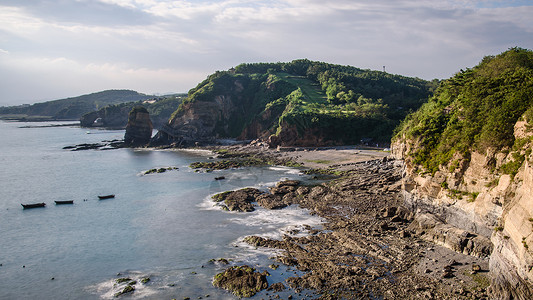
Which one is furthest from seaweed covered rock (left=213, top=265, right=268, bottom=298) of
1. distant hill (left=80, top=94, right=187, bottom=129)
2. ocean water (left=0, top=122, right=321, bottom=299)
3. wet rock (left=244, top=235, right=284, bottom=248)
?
distant hill (left=80, top=94, right=187, bottom=129)

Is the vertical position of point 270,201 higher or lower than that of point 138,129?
lower

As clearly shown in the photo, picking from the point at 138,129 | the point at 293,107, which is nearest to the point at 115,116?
the point at 138,129

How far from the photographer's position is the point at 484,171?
2431 cm

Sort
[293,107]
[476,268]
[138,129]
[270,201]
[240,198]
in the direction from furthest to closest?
[138,129]
[293,107]
[240,198]
[270,201]
[476,268]

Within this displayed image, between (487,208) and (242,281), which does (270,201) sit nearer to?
(242,281)

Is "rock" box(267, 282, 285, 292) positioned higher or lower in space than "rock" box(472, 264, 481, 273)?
lower

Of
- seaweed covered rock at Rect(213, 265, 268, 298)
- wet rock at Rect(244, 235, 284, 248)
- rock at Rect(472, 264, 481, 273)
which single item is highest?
rock at Rect(472, 264, 481, 273)

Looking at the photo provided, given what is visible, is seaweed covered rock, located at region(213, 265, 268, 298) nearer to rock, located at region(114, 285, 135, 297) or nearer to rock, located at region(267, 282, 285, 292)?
rock, located at region(267, 282, 285, 292)

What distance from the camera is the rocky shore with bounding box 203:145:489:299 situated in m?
21.0

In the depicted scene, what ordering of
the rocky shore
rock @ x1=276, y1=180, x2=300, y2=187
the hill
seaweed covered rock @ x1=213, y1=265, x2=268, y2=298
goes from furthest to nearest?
the hill, rock @ x1=276, y1=180, x2=300, y2=187, seaweed covered rock @ x1=213, y1=265, x2=268, y2=298, the rocky shore

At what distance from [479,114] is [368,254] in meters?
13.4

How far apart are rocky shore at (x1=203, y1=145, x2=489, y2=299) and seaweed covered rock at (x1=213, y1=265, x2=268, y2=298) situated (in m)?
0.18

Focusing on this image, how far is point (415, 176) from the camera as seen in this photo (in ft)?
104

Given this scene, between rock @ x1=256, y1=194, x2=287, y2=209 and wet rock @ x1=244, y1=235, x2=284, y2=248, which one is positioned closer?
wet rock @ x1=244, y1=235, x2=284, y2=248
